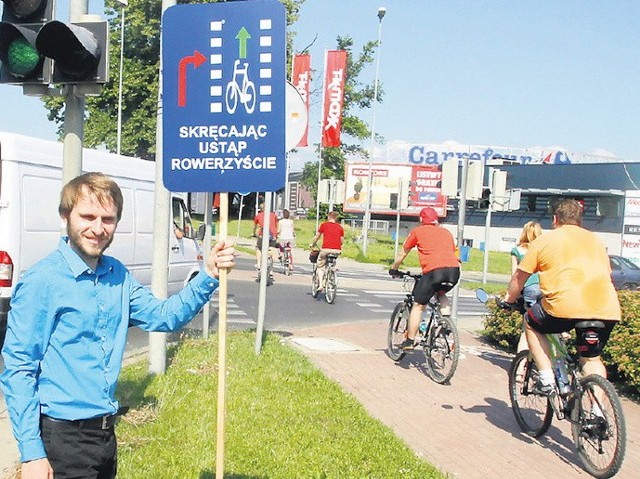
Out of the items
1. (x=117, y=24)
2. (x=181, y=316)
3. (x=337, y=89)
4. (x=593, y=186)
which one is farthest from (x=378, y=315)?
(x=593, y=186)

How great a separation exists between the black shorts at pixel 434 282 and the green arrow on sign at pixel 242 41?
5.31 meters

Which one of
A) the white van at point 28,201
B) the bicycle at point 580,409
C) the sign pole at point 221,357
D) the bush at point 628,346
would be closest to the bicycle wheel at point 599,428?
the bicycle at point 580,409

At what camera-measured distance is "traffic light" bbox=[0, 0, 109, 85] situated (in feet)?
15.7

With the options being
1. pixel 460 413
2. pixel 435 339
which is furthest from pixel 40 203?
pixel 460 413

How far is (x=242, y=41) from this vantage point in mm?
3787

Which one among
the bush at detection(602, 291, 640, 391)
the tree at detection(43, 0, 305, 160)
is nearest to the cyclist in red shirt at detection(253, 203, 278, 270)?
the bush at detection(602, 291, 640, 391)

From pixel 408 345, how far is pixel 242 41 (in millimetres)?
5880

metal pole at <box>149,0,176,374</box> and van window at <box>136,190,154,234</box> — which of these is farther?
van window at <box>136,190,154,234</box>

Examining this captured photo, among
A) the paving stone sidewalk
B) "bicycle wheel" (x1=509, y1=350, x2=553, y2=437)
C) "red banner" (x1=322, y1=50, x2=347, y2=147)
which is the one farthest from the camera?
"red banner" (x1=322, y1=50, x2=347, y2=147)

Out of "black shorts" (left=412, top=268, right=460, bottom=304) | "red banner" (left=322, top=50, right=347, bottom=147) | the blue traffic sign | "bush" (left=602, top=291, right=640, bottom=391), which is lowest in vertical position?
"bush" (left=602, top=291, right=640, bottom=391)

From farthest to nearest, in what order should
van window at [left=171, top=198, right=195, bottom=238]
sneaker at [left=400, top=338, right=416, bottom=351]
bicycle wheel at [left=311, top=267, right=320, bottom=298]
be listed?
bicycle wheel at [left=311, top=267, right=320, bottom=298] < van window at [left=171, top=198, right=195, bottom=238] < sneaker at [left=400, top=338, right=416, bottom=351]

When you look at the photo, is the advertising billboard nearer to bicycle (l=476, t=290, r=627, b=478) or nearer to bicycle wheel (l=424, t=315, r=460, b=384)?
bicycle wheel (l=424, t=315, r=460, b=384)

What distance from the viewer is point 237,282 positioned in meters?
20.0

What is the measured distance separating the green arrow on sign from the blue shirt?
1.27 metres
